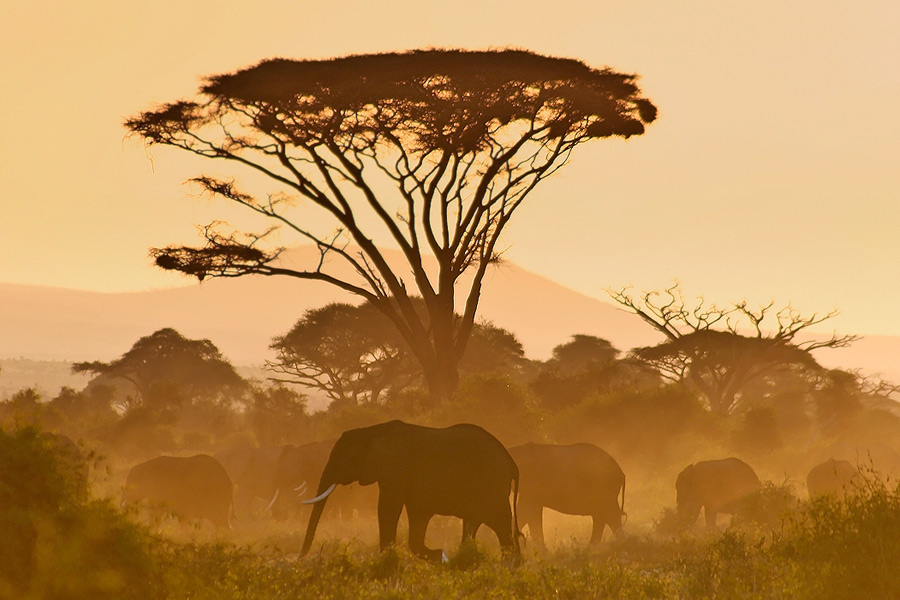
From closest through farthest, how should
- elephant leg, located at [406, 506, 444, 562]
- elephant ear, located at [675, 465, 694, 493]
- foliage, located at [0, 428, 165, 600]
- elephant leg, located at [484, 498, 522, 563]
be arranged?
foliage, located at [0, 428, 165, 600] → elephant leg, located at [406, 506, 444, 562] → elephant leg, located at [484, 498, 522, 563] → elephant ear, located at [675, 465, 694, 493]

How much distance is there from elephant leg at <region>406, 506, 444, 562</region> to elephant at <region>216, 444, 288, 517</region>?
390 inches

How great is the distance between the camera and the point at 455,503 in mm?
13336

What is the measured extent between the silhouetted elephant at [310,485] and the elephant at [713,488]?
6.08 meters

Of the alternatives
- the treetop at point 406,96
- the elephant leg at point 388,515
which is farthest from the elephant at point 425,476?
the treetop at point 406,96

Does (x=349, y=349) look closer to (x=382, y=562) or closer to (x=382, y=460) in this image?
(x=382, y=460)

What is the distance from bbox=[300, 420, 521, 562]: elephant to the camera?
13.1m

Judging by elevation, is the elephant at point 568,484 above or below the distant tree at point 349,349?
below

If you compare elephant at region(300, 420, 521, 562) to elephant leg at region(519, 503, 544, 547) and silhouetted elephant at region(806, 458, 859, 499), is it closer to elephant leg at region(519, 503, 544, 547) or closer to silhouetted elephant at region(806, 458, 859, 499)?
elephant leg at region(519, 503, 544, 547)

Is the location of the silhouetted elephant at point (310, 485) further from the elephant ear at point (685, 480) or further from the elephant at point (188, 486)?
the elephant ear at point (685, 480)

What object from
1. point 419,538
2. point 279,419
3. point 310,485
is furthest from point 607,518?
point 279,419

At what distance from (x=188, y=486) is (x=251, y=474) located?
4.65 meters

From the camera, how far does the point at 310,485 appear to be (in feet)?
65.8

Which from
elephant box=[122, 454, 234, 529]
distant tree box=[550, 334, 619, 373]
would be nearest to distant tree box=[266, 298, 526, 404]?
distant tree box=[550, 334, 619, 373]

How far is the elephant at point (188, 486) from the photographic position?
18469mm
